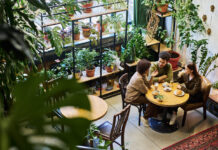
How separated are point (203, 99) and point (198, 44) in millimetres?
1140

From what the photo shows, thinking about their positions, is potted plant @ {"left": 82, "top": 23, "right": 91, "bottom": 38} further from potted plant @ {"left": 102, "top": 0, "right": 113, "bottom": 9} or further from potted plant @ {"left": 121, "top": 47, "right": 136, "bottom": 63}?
potted plant @ {"left": 121, "top": 47, "right": 136, "bottom": 63}

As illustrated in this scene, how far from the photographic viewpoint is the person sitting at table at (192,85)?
460 cm

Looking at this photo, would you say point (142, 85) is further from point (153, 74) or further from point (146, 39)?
point (146, 39)

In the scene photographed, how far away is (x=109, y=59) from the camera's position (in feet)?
17.7

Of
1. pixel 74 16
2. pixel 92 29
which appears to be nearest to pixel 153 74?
pixel 92 29

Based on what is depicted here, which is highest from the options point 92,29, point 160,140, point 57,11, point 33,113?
point 33,113

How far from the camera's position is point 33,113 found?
1.44 ft

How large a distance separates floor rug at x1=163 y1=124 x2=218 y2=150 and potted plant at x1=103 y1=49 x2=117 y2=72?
67.1 inches

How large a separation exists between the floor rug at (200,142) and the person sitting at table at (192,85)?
1.25ft

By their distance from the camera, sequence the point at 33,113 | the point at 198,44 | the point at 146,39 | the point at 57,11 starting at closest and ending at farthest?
the point at 33,113 → the point at 57,11 → the point at 198,44 → the point at 146,39

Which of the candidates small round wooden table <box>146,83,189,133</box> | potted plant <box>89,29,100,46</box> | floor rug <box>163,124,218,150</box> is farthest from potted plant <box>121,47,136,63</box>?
floor rug <box>163,124,218,150</box>

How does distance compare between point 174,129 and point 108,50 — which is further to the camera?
point 108,50

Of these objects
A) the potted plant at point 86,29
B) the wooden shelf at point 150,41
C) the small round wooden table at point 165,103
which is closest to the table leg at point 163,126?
the small round wooden table at point 165,103

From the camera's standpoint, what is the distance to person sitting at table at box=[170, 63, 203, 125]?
4.60 metres
